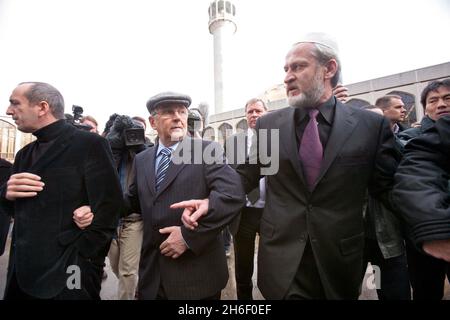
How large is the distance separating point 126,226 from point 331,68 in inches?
110

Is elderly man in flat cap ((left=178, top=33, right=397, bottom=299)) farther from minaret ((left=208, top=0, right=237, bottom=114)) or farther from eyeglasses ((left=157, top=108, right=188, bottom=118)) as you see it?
minaret ((left=208, top=0, right=237, bottom=114))

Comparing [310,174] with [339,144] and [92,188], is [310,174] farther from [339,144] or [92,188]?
[92,188]

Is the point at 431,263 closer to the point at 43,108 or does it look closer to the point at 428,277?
the point at 428,277

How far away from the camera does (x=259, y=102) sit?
149 inches

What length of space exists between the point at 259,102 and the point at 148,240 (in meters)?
2.79

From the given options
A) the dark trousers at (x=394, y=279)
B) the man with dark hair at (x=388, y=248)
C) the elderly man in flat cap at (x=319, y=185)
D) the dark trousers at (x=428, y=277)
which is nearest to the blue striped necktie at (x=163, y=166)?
the elderly man in flat cap at (x=319, y=185)

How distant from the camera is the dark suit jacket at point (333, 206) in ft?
4.71

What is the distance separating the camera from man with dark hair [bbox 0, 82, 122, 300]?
1698 mm

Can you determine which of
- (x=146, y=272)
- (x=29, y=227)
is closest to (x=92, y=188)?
(x=29, y=227)

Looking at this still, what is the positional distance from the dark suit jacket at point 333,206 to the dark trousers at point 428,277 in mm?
1101

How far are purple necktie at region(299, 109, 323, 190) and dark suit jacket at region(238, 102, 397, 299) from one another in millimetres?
48

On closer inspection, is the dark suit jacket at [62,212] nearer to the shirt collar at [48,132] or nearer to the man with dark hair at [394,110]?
the shirt collar at [48,132]

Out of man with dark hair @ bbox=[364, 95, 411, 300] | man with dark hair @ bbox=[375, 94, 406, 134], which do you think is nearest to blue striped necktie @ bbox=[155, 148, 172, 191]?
man with dark hair @ bbox=[364, 95, 411, 300]

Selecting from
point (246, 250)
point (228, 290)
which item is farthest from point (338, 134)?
point (228, 290)
